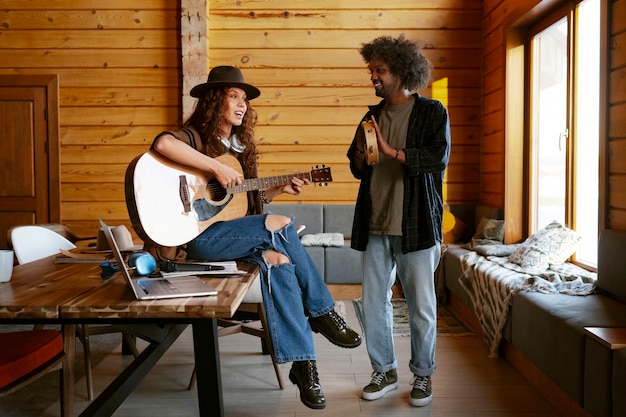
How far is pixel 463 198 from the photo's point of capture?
5.45 meters

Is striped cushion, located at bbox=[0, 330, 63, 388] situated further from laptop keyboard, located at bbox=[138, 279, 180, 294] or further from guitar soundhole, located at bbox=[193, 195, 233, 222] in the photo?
guitar soundhole, located at bbox=[193, 195, 233, 222]

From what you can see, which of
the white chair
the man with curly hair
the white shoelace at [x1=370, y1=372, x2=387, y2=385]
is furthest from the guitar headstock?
the white chair

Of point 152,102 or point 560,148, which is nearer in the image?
point 560,148

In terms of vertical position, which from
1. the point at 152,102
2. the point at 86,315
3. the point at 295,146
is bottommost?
the point at 86,315

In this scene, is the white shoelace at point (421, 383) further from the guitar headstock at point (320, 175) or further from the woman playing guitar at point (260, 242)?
the guitar headstock at point (320, 175)

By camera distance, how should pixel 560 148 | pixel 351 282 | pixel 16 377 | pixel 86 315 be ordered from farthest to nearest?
pixel 351 282, pixel 560 148, pixel 16 377, pixel 86 315

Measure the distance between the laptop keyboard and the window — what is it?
2664 millimetres

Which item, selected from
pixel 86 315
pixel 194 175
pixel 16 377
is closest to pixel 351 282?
pixel 194 175

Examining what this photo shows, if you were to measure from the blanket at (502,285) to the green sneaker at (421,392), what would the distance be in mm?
735

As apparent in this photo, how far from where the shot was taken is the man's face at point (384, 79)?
2545 mm

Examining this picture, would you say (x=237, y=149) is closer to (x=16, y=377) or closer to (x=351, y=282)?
(x=16, y=377)

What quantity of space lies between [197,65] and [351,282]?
2278 mm

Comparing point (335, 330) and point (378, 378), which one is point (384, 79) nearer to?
point (335, 330)

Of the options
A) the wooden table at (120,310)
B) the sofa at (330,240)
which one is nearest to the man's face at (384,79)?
the wooden table at (120,310)
